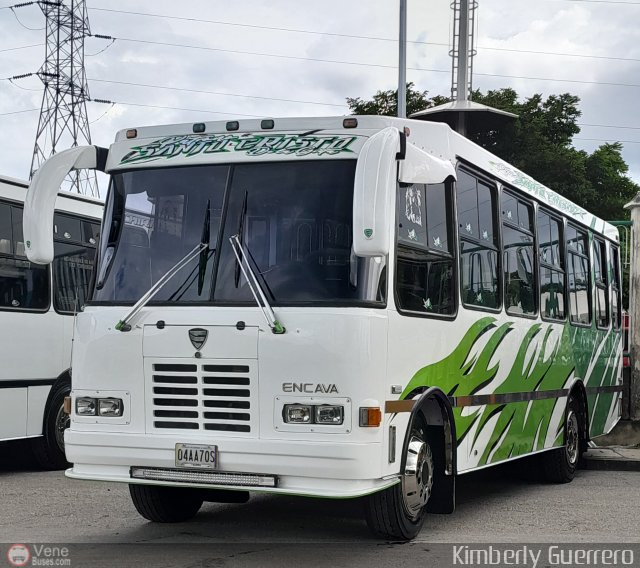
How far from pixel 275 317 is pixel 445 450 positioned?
1996 mm

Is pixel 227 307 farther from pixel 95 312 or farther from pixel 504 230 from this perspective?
pixel 504 230

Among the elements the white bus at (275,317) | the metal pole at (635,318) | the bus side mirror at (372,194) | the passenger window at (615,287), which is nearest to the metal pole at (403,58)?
the metal pole at (635,318)

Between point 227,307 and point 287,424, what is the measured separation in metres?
0.90

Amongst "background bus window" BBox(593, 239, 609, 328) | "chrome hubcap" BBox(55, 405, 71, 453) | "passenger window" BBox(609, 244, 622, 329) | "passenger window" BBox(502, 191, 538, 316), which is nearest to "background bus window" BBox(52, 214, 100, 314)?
"chrome hubcap" BBox(55, 405, 71, 453)

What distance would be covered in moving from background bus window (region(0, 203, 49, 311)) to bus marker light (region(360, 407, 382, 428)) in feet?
19.0

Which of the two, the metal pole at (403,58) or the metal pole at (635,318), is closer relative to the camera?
the metal pole at (635,318)

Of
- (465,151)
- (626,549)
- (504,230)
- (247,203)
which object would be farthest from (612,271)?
(247,203)

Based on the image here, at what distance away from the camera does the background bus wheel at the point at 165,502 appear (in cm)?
869

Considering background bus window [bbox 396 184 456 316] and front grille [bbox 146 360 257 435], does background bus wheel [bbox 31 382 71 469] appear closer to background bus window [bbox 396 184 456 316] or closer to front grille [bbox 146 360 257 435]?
front grille [bbox 146 360 257 435]

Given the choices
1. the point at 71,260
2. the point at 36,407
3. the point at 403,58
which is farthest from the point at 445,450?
the point at 403,58

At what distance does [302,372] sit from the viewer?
736 cm

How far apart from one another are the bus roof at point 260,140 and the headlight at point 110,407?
68.7 inches

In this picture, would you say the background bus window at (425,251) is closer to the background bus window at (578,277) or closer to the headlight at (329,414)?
the headlight at (329,414)

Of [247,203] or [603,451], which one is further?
[603,451]
